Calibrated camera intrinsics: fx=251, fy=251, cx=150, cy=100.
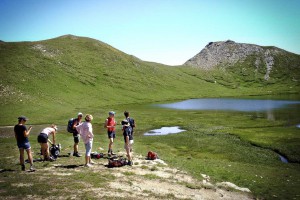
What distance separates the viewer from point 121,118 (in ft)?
215

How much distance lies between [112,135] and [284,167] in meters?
18.1

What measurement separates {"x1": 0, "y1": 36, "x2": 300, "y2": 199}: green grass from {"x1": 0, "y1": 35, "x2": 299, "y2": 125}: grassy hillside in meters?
0.42

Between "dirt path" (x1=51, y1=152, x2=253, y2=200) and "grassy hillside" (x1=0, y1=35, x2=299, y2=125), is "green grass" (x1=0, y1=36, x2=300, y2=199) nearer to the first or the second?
"grassy hillside" (x1=0, y1=35, x2=299, y2=125)

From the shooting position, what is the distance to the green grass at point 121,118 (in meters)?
19.1

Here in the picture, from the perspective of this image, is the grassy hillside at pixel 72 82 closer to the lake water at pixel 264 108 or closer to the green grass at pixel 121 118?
the green grass at pixel 121 118

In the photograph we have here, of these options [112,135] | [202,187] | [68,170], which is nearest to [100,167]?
[68,170]

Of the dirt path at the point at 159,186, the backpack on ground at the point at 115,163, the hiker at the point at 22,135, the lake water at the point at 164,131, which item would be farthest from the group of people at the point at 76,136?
the lake water at the point at 164,131

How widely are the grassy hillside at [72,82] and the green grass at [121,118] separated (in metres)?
0.42

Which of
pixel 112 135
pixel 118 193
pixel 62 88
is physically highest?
pixel 62 88

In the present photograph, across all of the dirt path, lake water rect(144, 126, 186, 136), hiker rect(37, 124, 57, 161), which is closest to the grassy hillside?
lake water rect(144, 126, 186, 136)

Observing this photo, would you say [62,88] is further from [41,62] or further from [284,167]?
[284,167]

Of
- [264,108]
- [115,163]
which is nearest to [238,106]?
[264,108]

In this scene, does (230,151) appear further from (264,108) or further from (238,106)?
(238,106)

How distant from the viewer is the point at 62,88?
118312 millimetres
